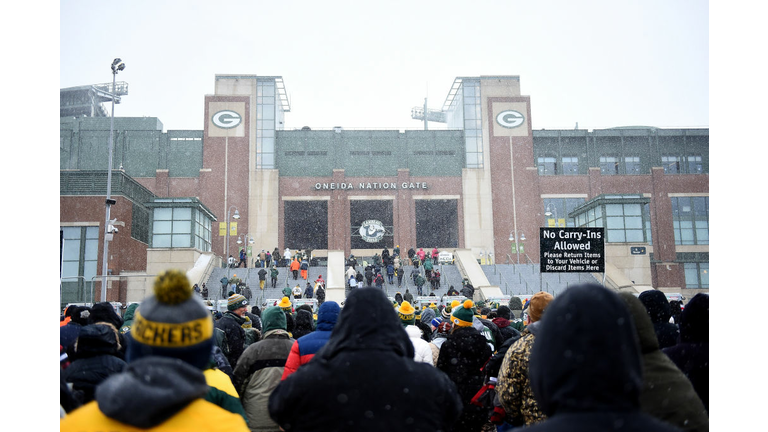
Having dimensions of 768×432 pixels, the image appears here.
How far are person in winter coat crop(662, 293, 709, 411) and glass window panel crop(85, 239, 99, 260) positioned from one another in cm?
3001

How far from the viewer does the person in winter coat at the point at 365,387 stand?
9.20 feet

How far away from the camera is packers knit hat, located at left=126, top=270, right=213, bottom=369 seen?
2383 millimetres

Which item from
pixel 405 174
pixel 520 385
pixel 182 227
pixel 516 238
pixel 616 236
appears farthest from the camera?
pixel 405 174

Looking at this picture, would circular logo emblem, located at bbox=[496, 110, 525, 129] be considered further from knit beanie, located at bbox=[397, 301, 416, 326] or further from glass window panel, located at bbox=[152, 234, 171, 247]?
knit beanie, located at bbox=[397, 301, 416, 326]

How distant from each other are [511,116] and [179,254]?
99.7 ft

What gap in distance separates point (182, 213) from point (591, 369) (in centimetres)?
3529

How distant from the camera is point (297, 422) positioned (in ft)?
9.52

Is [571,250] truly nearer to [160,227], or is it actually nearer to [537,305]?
[537,305]

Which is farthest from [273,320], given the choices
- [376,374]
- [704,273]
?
[704,273]

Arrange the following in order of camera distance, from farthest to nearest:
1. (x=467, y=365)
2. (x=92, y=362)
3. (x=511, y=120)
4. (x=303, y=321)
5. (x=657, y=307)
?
(x=511, y=120), (x=303, y=321), (x=467, y=365), (x=657, y=307), (x=92, y=362)

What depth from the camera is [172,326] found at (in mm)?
2389

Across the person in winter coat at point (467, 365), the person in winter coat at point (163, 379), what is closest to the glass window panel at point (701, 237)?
the person in winter coat at point (467, 365)

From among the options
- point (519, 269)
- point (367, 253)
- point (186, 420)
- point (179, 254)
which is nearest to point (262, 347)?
point (186, 420)

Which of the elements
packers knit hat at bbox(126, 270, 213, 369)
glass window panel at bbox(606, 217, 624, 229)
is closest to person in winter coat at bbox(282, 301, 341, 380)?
packers knit hat at bbox(126, 270, 213, 369)
